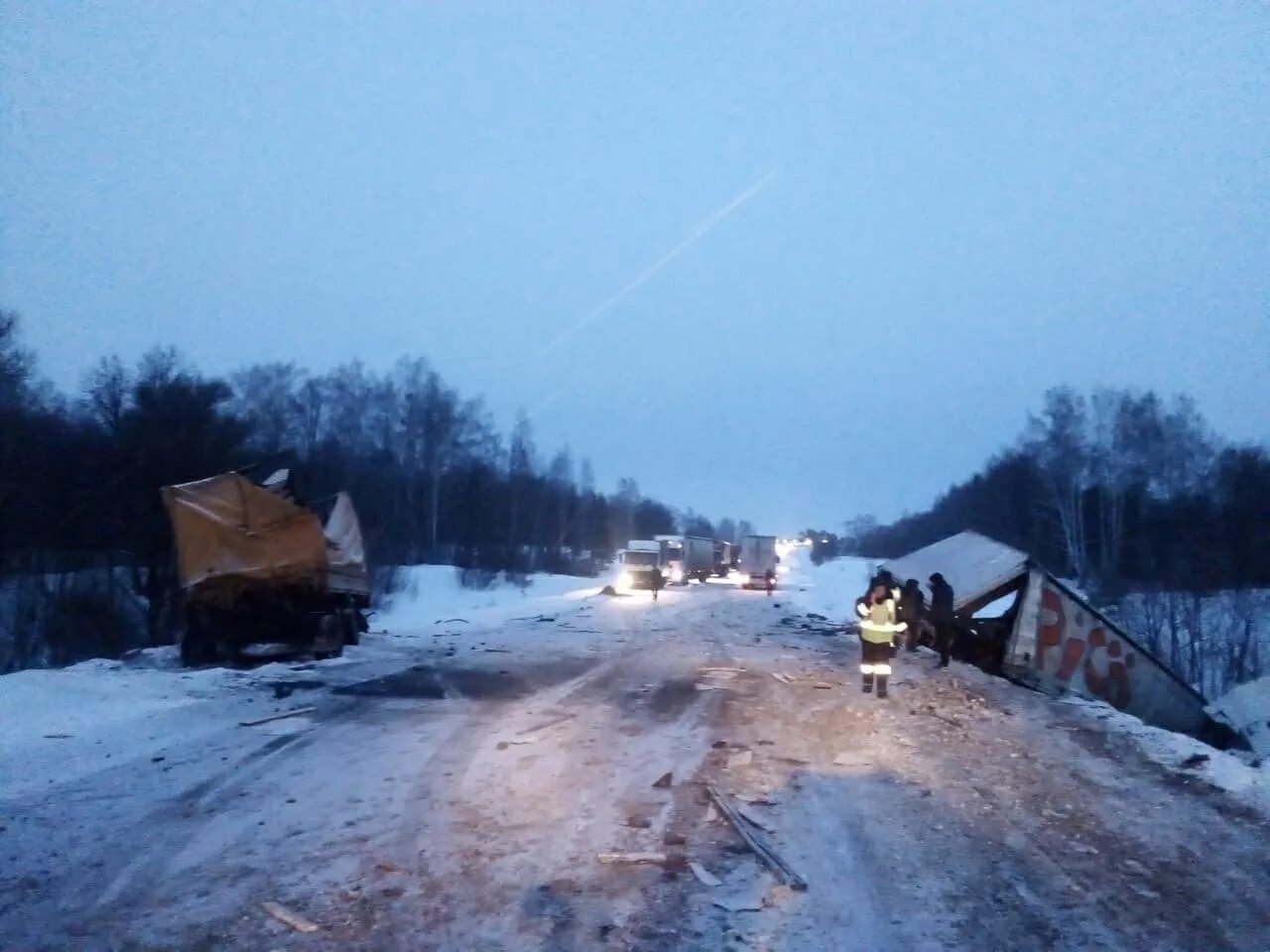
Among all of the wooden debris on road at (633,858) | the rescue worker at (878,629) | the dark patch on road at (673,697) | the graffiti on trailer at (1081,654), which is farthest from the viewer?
the graffiti on trailer at (1081,654)

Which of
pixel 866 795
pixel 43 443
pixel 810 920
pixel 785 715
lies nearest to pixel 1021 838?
pixel 866 795

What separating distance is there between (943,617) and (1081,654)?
8.24 ft

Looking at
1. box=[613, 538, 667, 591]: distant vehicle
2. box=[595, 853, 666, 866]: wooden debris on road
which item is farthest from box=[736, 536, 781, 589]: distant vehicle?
box=[595, 853, 666, 866]: wooden debris on road

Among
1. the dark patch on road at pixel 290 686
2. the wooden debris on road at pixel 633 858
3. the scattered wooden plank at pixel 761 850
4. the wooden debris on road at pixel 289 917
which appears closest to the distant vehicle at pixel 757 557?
the dark patch on road at pixel 290 686

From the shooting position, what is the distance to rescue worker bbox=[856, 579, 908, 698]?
1645 centimetres

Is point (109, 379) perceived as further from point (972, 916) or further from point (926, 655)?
point (972, 916)

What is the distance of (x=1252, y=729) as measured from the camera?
1823cm

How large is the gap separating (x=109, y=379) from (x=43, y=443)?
3.85 m

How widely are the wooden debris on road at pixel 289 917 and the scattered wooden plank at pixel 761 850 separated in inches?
122

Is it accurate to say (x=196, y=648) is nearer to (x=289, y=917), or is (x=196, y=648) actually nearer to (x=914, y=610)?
(x=914, y=610)

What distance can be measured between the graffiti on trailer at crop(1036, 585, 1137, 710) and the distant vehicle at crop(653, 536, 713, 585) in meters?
53.2

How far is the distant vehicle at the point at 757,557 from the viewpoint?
7144 centimetres

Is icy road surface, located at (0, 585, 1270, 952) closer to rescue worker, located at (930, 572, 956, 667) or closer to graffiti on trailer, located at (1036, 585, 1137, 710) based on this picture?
graffiti on trailer, located at (1036, 585, 1137, 710)

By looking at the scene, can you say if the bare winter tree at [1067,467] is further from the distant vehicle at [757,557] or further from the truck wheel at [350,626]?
the truck wheel at [350,626]
